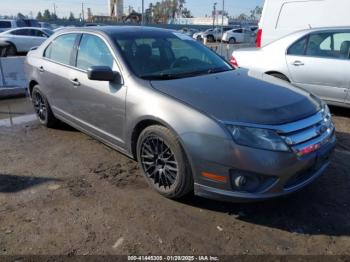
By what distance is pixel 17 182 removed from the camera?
13.1 ft

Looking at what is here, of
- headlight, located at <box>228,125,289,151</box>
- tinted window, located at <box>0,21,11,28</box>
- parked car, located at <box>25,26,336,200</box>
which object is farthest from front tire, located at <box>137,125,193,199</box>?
tinted window, located at <box>0,21,11,28</box>

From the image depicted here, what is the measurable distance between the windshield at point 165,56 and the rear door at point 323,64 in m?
2.32

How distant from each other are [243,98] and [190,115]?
548 millimetres

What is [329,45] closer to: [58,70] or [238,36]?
[58,70]

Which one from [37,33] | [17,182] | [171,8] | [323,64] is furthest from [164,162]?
[171,8]

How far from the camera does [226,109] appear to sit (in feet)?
10.2

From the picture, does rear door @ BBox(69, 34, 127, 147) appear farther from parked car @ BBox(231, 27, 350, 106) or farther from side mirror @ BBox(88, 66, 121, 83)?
parked car @ BBox(231, 27, 350, 106)

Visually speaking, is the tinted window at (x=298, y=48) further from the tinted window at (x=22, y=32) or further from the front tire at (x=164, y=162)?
the tinted window at (x=22, y=32)

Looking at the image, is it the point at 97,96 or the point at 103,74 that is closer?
the point at 103,74

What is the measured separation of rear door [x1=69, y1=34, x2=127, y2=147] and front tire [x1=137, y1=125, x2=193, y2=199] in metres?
0.42

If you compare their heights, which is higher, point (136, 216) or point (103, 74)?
point (103, 74)

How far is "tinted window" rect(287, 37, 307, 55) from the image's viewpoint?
255 inches

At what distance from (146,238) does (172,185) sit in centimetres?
62

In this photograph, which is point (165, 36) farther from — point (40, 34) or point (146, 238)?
point (40, 34)
